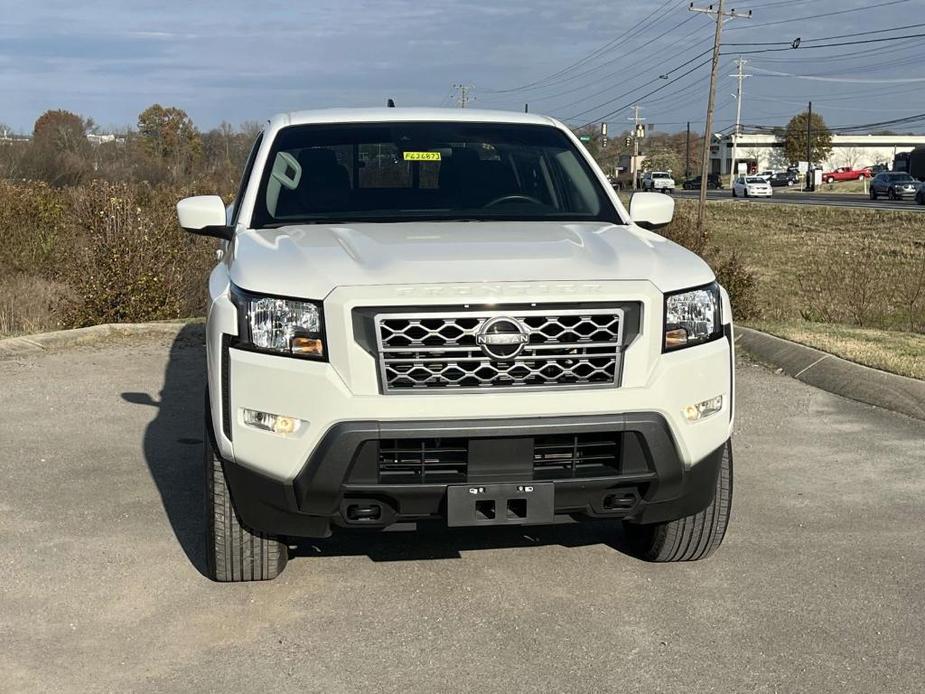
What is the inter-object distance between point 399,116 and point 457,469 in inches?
103

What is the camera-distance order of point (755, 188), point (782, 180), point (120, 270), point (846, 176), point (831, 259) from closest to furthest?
point (120, 270) < point (831, 259) < point (755, 188) < point (782, 180) < point (846, 176)

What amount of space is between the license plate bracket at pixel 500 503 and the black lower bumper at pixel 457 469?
0.03 metres

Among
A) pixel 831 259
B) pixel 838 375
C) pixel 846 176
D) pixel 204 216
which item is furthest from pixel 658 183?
pixel 204 216

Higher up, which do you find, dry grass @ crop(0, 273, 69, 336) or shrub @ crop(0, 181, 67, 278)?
shrub @ crop(0, 181, 67, 278)

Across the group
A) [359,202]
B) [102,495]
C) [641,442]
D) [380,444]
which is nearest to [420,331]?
[380,444]

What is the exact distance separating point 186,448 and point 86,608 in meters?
2.64

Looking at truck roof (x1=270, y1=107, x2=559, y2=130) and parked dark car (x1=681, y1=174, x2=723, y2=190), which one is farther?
parked dark car (x1=681, y1=174, x2=723, y2=190)

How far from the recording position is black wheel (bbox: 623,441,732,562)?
468cm

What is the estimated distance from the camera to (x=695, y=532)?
4.73m

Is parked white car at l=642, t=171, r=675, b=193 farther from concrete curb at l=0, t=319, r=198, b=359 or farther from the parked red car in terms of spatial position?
concrete curb at l=0, t=319, r=198, b=359

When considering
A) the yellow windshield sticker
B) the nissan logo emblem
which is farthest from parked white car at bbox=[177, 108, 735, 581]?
the yellow windshield sticker

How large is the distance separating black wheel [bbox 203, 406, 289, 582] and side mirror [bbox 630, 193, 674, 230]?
2.25m

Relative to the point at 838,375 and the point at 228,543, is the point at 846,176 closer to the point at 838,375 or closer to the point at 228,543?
the point at 838,375

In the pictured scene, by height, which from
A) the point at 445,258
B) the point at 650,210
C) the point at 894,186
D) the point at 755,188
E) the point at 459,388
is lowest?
the point at 755,188
